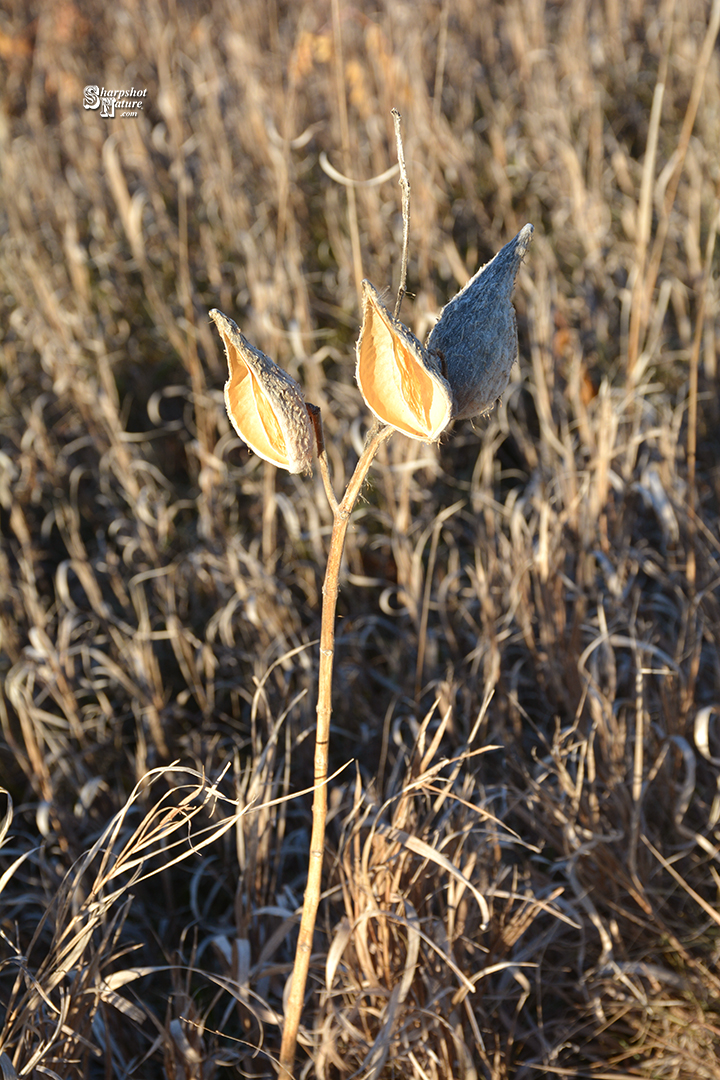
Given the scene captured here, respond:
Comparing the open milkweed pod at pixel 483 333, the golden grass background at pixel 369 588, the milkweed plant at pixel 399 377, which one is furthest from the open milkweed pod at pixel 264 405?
the golden grass background at pixel 369 588

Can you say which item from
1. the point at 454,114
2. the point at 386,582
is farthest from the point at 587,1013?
the point at 454,114

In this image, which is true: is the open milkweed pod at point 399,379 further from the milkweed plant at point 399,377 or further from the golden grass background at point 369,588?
the golden grass background at point 369,588

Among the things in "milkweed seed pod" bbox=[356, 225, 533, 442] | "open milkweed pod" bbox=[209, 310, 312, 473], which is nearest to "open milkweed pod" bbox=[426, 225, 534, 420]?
"milkweed seed pod" bbox=[356, 225, 533, 442]

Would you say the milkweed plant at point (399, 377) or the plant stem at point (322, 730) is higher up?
the milkweed plant at point (399, 377)

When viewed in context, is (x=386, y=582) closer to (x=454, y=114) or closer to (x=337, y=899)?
(x=337, y=899)

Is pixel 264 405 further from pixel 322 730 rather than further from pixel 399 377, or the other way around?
pixel 322 730

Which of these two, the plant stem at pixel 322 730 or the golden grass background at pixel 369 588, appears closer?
the plant stem at pixel 322 730
